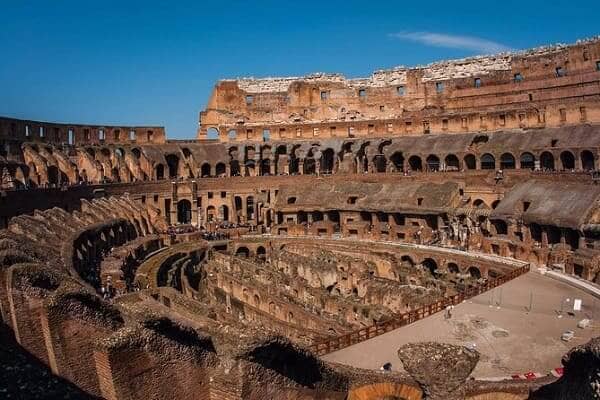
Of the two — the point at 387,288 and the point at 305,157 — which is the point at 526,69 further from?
the point at 387,288

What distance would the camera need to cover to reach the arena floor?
16875 millimetres

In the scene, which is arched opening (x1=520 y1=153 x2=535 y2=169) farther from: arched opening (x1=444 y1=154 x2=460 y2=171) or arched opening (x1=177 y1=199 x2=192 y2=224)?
arched opening (x1=177 y1=199 x2=192 y2=224)

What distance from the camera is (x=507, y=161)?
150 ft

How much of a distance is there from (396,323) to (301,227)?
25817 millimetres

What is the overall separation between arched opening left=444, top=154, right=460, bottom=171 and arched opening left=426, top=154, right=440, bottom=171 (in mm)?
977

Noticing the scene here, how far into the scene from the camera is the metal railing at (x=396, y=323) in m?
17.8

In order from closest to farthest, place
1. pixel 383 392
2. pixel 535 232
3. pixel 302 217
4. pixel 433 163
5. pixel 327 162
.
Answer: pixel 383 392, pixel 535 232, pixel 302 217, pixel 433 163, pixel 327 162

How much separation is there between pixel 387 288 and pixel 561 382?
15.3 metres

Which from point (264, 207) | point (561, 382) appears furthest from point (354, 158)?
point (561, 382)

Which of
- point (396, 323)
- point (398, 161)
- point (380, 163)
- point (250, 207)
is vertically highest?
point (398, 161)

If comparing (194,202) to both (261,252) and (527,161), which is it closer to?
(261,252)

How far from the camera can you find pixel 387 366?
16.1m

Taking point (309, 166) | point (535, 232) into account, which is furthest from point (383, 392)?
point (309, 166)

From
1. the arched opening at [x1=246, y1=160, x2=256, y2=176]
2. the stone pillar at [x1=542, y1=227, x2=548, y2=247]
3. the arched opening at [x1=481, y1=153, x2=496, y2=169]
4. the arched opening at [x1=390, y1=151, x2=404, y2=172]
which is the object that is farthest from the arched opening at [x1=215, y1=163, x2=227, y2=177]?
the stone pillar at [x1=542, y1=227, x2=548, y2=247]
